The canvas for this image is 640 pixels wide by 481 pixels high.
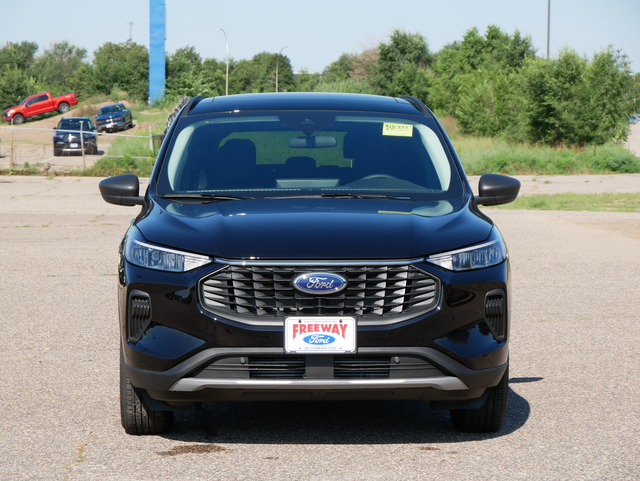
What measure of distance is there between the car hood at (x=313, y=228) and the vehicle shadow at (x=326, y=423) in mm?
1039

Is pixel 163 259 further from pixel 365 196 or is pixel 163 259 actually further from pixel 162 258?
pixel 365 196

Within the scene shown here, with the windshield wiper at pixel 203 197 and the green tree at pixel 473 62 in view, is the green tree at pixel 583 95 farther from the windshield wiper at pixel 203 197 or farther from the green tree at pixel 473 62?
the windshield wiper at pixel 203 197

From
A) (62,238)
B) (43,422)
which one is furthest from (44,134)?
(43,422)

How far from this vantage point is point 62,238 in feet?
45.5

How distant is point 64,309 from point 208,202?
4.00 m

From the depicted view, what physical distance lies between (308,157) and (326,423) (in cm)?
151

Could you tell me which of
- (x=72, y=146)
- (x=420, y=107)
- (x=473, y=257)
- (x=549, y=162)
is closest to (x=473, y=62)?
(x=549, y=162)

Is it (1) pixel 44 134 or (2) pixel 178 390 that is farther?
(1) pixel 44 134

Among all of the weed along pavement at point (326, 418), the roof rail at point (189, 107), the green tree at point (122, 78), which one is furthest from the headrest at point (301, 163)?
the green tree at point (122, 78)

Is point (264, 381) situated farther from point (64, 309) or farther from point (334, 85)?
point (334, 85)

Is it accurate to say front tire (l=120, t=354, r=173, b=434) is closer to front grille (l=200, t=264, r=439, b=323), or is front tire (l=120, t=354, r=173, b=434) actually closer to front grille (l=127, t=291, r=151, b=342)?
front grille (l=127, t=291, r=151, b=342)

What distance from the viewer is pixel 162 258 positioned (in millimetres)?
4062

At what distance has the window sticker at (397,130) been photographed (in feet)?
17.8

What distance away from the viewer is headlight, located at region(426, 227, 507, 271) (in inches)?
159
